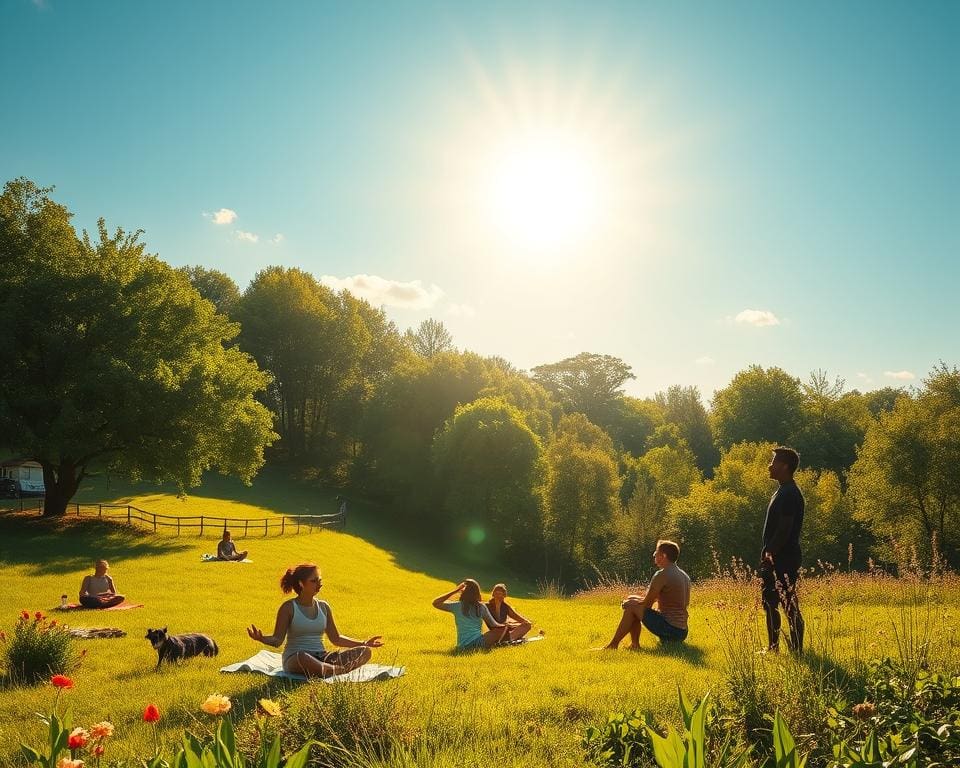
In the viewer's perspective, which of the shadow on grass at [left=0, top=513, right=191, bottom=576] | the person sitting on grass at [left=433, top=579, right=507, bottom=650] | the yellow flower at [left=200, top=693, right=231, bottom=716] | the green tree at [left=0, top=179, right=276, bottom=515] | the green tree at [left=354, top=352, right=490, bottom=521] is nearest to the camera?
the yellow flower at [left=200, top=693, right=231, bottom=716]

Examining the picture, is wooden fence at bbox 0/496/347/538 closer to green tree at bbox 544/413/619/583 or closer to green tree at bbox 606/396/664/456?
green tree at bbox 544/413/619/583

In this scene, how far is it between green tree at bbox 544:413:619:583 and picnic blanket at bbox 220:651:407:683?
39903 mm

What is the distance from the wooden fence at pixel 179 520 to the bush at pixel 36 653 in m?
22.5

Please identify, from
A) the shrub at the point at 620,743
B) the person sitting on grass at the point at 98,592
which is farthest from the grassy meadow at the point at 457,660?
the person sitting on grass at the point at 98,592

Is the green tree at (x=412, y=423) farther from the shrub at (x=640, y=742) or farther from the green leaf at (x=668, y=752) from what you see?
the green leaf at (x=668, y=752)

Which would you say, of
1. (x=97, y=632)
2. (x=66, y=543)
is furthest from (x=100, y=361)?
(x=97, y=632)

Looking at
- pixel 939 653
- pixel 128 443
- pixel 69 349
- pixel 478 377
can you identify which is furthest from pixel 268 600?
pixel 478 377

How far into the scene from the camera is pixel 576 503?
157ft

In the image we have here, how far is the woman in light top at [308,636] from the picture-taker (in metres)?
8.02

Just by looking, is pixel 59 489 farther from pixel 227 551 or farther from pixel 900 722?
pixel 900 722

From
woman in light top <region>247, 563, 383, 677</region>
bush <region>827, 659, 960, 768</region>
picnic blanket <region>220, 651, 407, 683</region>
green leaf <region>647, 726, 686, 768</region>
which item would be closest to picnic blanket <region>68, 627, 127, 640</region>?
picnic blanket <region>220, 651, 407, 683</region>

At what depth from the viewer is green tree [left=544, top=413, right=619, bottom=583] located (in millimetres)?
47750

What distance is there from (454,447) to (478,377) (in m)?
10.8

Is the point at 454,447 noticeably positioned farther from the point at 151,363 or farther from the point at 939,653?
the point at 939,653
